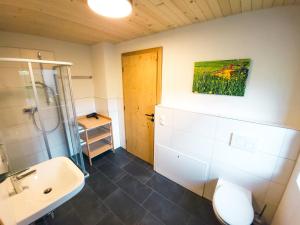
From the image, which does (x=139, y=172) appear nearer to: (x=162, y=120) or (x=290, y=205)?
(x=162, y=120)

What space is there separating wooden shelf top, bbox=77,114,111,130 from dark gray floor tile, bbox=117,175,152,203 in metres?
1.02

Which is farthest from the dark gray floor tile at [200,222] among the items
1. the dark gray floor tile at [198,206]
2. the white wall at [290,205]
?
the white wall at [290,205]

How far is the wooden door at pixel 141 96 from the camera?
82.0 inches

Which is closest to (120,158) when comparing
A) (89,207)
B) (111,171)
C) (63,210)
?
(111,171)

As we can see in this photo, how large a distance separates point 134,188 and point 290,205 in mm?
1673

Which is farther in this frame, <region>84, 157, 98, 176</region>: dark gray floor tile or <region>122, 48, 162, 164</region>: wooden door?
<region>84, 157, 98, 176</region>: dark gray floor tile

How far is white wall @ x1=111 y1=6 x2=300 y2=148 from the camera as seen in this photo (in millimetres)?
1188

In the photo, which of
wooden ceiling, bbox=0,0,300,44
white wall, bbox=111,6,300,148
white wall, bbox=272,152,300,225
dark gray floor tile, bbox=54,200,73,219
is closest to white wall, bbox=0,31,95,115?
wooden ceiling, bbox=0,0,300,44

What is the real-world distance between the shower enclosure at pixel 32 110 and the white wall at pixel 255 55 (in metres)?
1.56

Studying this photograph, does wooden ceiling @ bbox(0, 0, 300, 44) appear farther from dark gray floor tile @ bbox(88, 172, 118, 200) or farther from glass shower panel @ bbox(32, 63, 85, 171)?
dark gray floor tile @ bbox(88, 172, 118, 200)

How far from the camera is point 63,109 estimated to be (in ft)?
7.47

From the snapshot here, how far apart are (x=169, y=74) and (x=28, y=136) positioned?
7.51ft

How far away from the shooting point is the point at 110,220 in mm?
1541

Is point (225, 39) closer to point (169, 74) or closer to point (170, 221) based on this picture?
point (169, 74)
